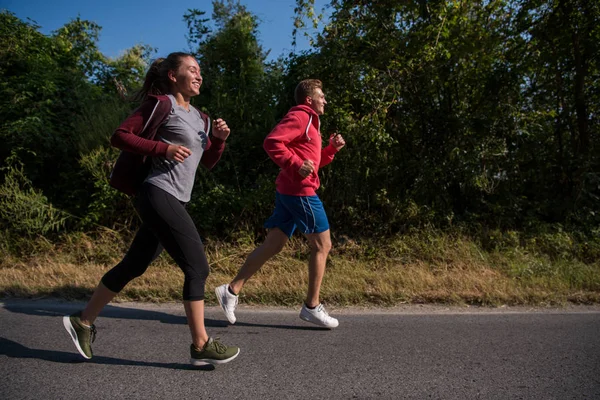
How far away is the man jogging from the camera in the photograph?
349 centimetres

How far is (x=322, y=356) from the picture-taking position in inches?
118

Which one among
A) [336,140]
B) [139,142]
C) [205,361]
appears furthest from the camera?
[336,140]

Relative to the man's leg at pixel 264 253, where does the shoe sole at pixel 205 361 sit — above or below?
below

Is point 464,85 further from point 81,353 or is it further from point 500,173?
point 81,353

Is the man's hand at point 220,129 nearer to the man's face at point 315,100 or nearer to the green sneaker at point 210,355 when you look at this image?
the man's face at point 315,100

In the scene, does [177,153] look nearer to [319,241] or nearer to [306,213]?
[306,213]

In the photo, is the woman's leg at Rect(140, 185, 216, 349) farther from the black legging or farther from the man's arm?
the man's arm

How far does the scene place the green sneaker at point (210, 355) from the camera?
2717 mm

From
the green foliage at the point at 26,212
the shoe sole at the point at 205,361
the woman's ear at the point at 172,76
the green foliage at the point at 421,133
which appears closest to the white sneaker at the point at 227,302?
the shoe sole at the point at 205,361

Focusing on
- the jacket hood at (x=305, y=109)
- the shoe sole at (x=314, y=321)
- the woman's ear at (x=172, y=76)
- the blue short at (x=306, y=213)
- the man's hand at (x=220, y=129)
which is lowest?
the shoe sole at (x=314, y=321)

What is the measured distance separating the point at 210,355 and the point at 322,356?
74 centimetres

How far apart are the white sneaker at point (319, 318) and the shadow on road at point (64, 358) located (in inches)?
39.4

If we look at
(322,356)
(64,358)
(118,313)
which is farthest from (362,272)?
(64,358)

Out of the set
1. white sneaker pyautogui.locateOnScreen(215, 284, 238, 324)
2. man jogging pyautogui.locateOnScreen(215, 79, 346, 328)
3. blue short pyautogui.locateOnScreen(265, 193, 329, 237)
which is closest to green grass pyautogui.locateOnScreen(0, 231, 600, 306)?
white sneaker pyautogui.locateOnScreen(215, 284, 238, 324)
